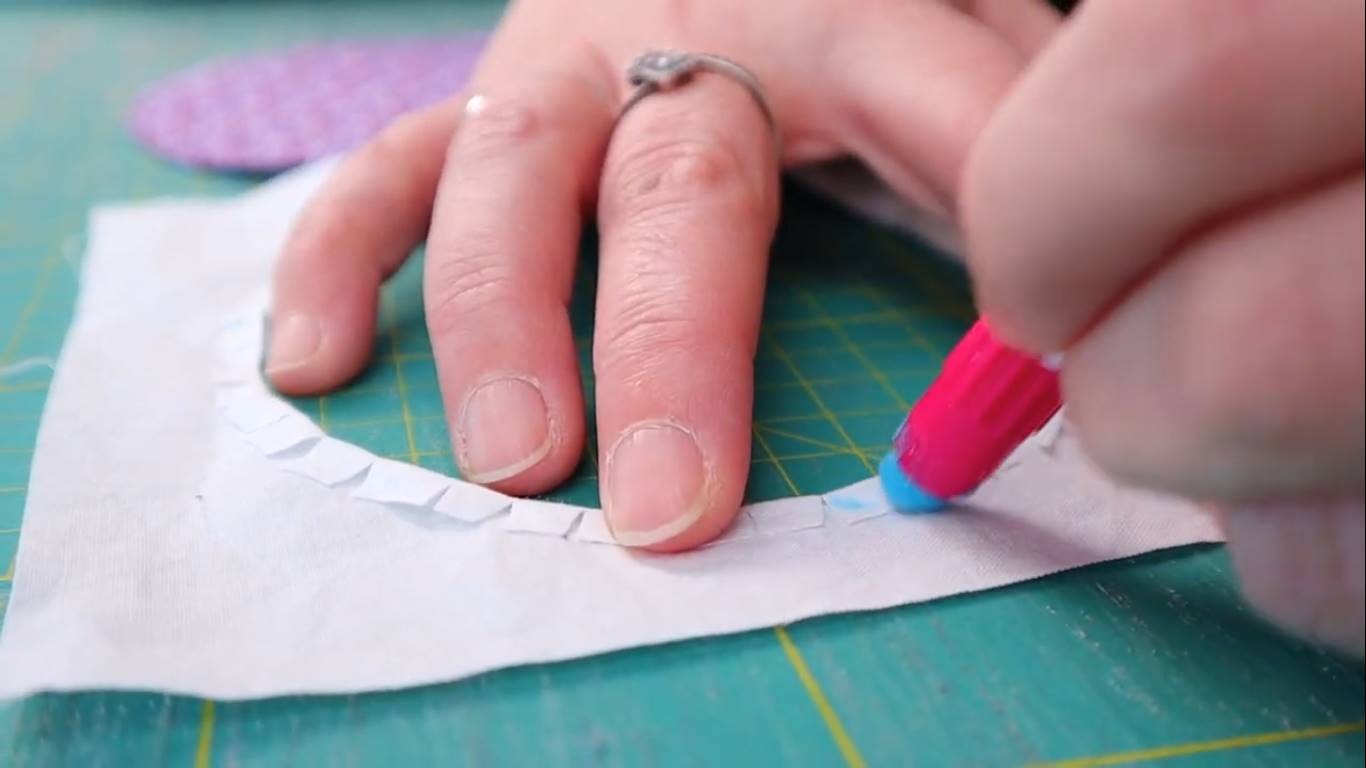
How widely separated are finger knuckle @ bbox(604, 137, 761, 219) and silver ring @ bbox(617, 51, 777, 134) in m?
0.07

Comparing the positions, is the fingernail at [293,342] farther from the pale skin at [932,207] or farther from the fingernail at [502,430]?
the fingernail at [502,430]

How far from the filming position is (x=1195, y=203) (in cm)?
25

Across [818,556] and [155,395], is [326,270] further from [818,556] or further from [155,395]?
[818,556]

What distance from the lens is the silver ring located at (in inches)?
27.6

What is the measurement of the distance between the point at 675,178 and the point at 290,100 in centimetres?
65

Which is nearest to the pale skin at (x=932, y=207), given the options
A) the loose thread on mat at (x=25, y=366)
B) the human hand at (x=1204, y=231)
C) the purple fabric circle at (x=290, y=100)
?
the human hand at (x=1204, y=231)

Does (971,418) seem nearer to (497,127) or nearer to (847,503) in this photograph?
(847,503)

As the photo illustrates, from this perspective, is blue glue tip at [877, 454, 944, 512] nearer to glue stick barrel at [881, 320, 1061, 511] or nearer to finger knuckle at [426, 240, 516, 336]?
glue stick barrel at [881, 320, 1061, 511]

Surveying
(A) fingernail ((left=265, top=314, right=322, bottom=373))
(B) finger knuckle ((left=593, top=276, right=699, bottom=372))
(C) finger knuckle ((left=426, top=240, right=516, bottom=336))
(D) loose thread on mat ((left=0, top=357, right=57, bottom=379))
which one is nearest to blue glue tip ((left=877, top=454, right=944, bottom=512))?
(B) finger knuckle ((left=593, top=276, right=699, bottom=372))

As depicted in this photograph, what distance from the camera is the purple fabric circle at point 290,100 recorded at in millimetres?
992

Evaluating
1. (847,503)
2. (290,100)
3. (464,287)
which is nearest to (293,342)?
(464,287)

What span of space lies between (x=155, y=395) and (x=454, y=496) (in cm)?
21

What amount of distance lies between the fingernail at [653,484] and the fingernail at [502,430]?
0.04 m

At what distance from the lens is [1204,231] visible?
26 centimetres
